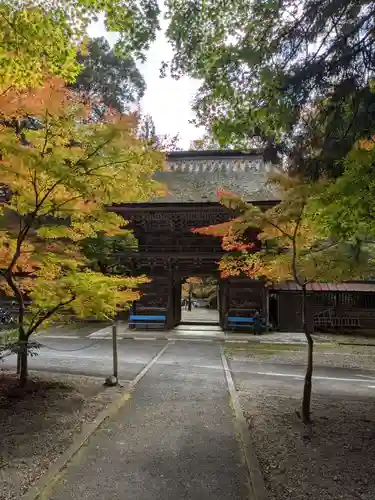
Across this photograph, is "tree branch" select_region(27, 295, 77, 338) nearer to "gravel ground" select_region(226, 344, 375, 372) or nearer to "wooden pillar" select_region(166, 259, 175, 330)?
"gravel ground" select_region(226, 344, 375, 372)

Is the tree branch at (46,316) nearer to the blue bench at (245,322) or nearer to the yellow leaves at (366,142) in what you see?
the yellow leaves at (366,142)

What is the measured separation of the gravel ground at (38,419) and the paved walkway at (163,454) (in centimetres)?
41

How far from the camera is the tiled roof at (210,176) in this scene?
1721cm

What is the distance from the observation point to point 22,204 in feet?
19.1

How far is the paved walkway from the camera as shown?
362cm

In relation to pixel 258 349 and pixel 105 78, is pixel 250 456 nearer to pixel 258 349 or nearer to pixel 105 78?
pixel 258 349

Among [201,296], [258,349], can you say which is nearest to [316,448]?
[258,349]

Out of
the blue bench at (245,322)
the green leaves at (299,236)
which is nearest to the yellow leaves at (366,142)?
the green leaves at (299,236)

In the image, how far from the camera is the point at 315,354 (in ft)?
40.3

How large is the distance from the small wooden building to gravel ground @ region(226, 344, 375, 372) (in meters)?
3.47

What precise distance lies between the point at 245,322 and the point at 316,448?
41.3ft

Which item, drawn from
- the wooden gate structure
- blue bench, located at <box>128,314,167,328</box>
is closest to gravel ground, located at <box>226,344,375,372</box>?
the wooden gate structure

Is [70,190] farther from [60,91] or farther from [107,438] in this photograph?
[107,438]

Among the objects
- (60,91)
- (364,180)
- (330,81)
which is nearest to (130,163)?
(60,91)
